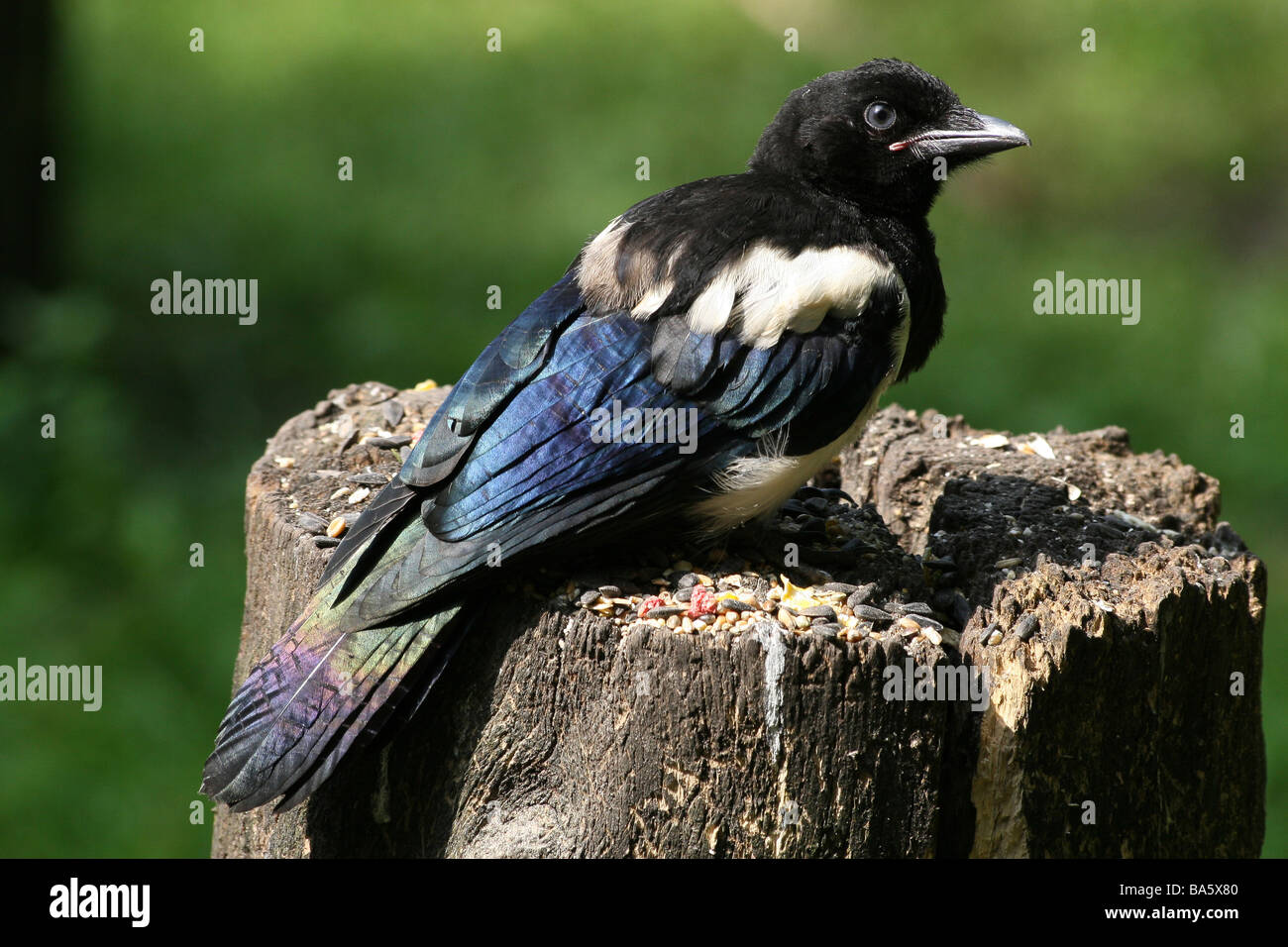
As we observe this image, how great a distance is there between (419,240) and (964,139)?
4562 mm

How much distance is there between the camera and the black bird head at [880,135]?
12.3ft

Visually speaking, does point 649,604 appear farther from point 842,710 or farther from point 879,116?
point 879,116

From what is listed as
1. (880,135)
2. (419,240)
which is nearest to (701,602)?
(880,135)

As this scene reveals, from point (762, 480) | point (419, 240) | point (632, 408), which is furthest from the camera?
point (419, 240)

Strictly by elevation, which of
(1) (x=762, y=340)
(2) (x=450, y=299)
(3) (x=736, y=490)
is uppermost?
(2) (x=450, y=299)

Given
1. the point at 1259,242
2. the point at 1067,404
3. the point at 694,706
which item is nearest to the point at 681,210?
the point at 694,706

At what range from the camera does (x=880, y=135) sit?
3752 millimetres

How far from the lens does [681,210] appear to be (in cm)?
348

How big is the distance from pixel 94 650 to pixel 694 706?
342 cm

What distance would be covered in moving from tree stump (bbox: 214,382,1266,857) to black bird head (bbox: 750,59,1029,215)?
0.90 meters

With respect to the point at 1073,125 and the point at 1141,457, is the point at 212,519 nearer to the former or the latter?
the point at 1141,457

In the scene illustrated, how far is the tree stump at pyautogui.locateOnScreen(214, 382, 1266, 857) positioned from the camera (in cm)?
284

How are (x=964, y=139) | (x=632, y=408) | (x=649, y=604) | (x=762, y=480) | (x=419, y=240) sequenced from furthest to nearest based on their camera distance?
1. (x=419, y=240)
2. (x=964, y=139)
3. (x=762, y=480)
4. (x=632, y=408)
5. (x=649, y=604)

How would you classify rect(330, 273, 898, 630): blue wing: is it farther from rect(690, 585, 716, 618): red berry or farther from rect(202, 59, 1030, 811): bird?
rect(690, 585, 716, 618): red berry
